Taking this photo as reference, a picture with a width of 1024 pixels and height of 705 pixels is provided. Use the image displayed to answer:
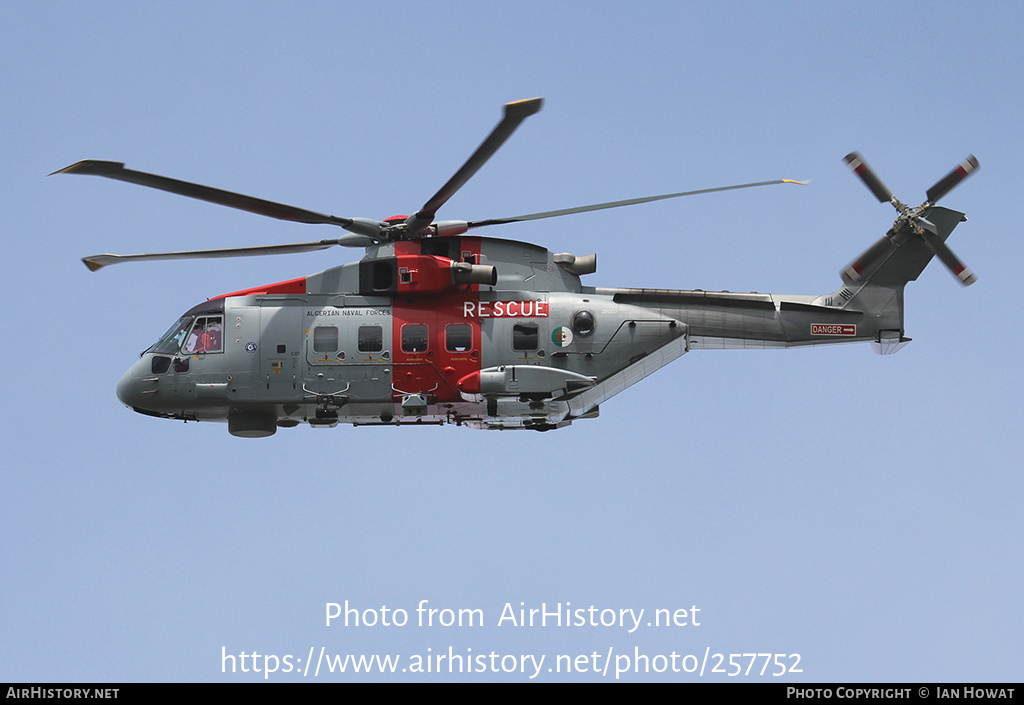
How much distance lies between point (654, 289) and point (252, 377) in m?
10.3

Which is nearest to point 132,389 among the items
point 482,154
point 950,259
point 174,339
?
point 174,339

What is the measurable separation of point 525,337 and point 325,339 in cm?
498

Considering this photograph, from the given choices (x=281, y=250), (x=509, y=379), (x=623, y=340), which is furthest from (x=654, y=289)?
(x=281, y=250)

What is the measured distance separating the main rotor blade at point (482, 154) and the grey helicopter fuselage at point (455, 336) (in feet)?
3.93

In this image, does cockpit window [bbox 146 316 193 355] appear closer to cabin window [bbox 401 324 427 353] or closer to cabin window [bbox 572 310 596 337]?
cabin window [bbox 401 324 427 353]

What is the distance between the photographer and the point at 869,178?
3475 centimetres

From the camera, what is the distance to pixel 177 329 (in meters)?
35.0

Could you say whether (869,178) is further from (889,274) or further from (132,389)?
(132,389)

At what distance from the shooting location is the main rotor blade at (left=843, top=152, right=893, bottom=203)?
34.8 meters

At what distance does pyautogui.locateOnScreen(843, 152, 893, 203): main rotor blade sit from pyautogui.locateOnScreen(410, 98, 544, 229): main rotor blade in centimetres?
1035

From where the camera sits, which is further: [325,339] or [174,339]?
[174,339]
